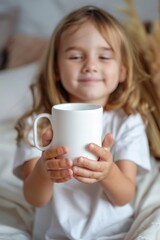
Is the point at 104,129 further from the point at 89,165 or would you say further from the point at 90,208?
the point at 89,165

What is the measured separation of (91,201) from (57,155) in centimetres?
29

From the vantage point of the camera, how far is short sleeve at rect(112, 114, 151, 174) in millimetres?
1092

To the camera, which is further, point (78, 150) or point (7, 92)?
point (7, 92)

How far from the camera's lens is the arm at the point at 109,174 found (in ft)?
2.71

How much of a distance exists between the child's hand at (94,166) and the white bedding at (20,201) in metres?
0.16

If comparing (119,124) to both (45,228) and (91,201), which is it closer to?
(91,201)

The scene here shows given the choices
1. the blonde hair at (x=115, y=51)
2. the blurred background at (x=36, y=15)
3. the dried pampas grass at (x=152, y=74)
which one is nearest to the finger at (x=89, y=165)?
the blonde hair at (x=115, y=51)

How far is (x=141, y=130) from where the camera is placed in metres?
1.16

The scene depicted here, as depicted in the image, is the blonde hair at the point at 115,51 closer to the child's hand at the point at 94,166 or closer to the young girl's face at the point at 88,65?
the young girl's face at the point at 88,65

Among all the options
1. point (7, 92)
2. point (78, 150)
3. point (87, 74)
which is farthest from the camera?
point (7, 92)

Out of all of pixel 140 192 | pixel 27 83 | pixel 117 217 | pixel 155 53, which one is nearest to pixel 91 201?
pixel 117 217

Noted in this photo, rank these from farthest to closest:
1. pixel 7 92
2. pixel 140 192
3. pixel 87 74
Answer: pixel 7 92
pixel 140 192
pixel 87 74

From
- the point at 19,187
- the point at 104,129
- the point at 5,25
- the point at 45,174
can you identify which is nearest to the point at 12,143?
the point at 19,187

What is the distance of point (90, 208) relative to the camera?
3.51 ft
